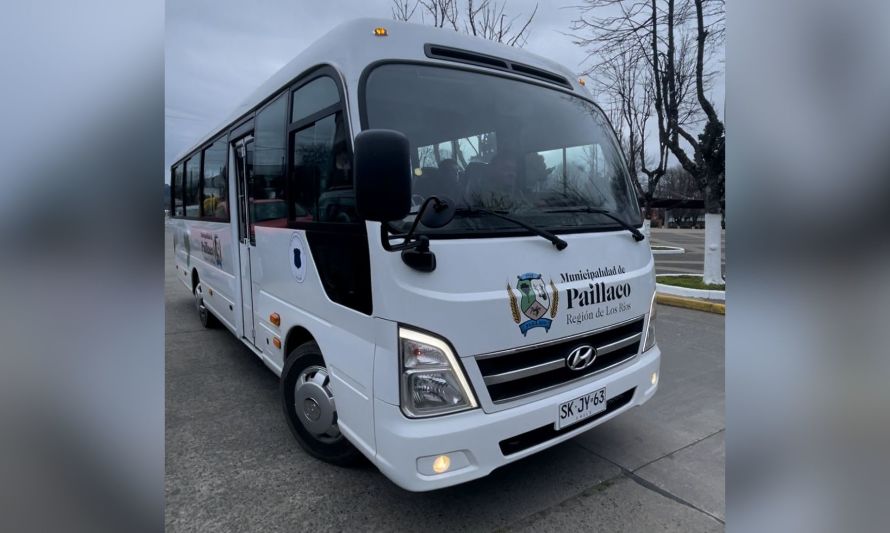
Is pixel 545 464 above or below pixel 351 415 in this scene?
below

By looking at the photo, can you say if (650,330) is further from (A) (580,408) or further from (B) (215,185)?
(B) (215,185)

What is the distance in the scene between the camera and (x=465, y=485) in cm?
292

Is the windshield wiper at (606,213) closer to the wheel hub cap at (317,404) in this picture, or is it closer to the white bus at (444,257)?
the white bus at (444,257)

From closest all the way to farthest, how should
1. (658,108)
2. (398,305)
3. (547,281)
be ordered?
(398,305) → (547,281) → (658,108)

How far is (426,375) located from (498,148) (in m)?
1.43

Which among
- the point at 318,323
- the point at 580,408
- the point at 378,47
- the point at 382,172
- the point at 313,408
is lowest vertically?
the point at 313,408

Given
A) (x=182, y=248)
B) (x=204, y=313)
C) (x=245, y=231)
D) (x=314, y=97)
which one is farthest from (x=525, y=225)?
(x=182, y=248)

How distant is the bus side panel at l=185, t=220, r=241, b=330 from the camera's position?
4.98m

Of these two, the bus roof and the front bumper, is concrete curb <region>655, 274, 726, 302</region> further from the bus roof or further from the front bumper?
the front bumper
